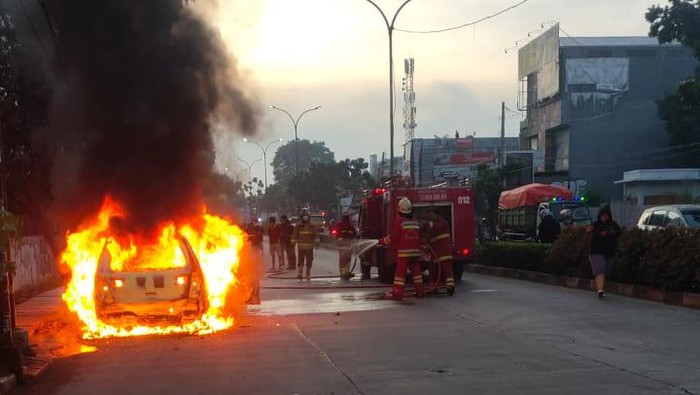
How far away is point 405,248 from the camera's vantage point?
13.7 meters

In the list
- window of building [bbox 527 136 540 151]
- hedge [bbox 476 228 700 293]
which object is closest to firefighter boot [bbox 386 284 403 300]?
hedge [bbox 476 228 700 293]

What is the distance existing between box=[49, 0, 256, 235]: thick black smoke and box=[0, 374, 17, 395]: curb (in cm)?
399

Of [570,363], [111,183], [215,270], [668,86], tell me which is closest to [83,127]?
[111,183]

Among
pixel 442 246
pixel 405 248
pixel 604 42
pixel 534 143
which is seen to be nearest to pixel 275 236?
pixel 442 246

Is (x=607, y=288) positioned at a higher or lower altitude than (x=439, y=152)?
lower

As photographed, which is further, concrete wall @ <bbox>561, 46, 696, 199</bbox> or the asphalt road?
concrete wall @ <bbox>561, 46, 696, 199</bbox>

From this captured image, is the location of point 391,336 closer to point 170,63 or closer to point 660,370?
point 660,370

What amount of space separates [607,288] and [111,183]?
909 cm

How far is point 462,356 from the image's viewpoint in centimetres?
796

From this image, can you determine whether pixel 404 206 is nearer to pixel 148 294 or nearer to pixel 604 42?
pixel 148 294

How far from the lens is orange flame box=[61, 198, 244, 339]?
10.5m

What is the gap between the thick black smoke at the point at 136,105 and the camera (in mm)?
11344

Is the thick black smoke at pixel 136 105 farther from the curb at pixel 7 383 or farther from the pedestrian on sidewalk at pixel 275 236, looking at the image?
the pedestrian on sidewalk at pixel 275 236

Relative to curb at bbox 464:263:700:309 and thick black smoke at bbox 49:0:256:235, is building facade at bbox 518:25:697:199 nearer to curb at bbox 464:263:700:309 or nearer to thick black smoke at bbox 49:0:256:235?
curb at bbox 464:263:700:309
